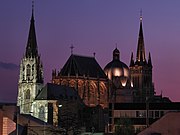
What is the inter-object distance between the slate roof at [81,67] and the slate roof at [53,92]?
16.4 meters

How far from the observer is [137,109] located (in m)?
126

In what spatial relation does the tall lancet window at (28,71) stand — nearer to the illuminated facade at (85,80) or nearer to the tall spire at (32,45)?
the tall spire at (32,45)

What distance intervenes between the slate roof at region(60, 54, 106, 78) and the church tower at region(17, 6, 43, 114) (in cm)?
1164

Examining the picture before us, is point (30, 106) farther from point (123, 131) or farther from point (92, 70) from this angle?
point (123, 131)

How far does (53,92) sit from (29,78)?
560 inches

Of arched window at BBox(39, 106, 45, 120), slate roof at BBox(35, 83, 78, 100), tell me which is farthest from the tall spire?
arched window at BBox(39, 106, 45, 120)

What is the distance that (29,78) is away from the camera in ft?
559

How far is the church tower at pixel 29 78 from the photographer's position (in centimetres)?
16675

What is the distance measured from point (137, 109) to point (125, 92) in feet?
241

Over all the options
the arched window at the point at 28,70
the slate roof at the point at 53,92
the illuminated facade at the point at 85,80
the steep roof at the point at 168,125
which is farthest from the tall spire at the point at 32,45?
the steep roof at the point at 168,125

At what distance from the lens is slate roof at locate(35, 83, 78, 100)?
15788cm

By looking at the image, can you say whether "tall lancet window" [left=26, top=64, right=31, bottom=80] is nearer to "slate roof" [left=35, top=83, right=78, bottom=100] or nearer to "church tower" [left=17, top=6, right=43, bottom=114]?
"church tower" [left=17, top=6, right=43, bottom=114]

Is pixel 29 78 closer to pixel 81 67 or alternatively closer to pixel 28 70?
pixel 28 70

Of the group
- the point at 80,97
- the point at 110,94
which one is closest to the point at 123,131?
the point at 80,97
